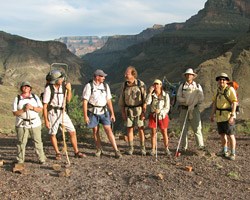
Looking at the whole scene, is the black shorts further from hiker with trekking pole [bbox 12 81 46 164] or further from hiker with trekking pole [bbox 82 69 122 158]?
hiker with trekking pole [bbox 12 81 46 164]

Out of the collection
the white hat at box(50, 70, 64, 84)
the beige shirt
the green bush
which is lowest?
the green bush

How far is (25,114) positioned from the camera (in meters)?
7.35

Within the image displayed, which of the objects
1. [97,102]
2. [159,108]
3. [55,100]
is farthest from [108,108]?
[55,100]

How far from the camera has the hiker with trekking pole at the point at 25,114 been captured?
7270mm

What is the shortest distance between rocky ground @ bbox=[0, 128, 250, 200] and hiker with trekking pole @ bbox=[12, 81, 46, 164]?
0.56 meters

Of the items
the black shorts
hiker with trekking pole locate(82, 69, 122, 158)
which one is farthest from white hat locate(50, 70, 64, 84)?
the black shorts

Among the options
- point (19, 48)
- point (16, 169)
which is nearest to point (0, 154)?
point (16, 169)

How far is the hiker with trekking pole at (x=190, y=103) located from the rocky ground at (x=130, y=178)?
0.44 metres

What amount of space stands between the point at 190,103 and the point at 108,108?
190 cm

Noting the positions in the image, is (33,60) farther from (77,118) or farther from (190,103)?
(190,103)

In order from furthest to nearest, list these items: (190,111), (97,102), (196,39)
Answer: (196,39)
(190,111)
(97,102)

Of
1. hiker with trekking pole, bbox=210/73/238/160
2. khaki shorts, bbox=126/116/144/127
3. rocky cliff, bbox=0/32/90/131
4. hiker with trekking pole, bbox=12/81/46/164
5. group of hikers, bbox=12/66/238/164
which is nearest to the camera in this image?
hiker with trekking pole, bbox=12/81/46/164

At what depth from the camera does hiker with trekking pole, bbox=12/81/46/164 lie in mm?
7270

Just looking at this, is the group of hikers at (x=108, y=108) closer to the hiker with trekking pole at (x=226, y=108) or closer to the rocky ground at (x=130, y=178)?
the hiker with trekking pole at (x=226, y=108)
